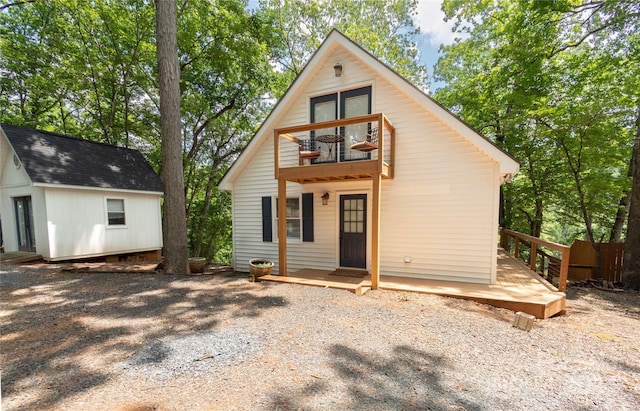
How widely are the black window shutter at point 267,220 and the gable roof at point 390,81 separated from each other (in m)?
1.44

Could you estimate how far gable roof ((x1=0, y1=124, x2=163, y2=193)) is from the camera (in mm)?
8484

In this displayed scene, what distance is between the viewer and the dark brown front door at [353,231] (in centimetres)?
714

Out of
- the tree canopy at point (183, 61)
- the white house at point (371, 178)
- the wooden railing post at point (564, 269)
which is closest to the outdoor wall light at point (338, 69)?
the white house at point (371, 178)

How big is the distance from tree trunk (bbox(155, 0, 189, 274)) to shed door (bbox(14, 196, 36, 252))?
6519 mm

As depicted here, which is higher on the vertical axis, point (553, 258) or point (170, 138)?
point (170, 138)

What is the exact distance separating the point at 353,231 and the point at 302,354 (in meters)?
4.47

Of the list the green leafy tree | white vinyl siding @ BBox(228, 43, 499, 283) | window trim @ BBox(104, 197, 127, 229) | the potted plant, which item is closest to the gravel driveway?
the potted plant

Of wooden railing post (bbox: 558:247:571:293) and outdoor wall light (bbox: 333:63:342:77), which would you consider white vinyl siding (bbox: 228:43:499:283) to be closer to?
outdoor wall light (bbox: 333:63:342:77)

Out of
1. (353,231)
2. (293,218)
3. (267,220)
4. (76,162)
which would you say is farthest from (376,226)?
(76,162)

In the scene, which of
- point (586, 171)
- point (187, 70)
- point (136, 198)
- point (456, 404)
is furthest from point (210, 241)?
point (586, 171)

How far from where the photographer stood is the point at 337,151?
7.24 m

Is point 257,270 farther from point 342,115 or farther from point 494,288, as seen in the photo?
point 494,288

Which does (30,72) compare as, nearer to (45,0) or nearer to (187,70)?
(45,0)

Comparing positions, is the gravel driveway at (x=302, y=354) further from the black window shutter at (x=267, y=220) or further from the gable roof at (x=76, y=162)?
the gable roof at (x=76, y=162)
